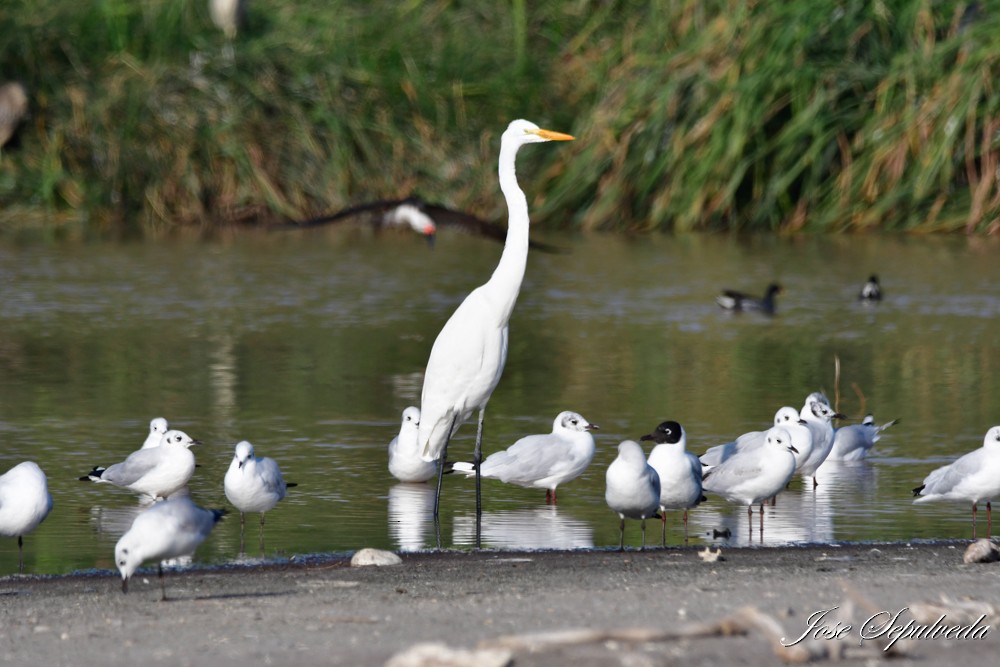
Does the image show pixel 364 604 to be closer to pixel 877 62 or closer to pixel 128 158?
pixel 877 62

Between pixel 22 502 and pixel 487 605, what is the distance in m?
2.41

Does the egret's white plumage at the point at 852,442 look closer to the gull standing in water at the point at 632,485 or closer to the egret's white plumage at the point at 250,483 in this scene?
the gull standing in water at the point at 632,485

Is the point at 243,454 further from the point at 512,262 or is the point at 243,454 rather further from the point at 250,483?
the point at 512,262

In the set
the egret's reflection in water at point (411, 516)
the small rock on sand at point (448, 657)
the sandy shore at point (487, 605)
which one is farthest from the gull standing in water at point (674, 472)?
the small rock on sand at point (448, 657)

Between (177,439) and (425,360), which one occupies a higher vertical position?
(177,439)

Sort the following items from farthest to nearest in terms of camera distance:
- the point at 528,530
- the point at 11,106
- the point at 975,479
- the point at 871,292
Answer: the point at 11,106 < the point at 871,292 < the point at 528,530 < the point at 975,479

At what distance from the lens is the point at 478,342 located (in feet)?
31.2

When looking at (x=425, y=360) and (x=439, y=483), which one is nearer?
(x=439, y=483)

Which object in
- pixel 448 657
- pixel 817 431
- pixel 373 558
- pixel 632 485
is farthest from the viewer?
pixel 817 431

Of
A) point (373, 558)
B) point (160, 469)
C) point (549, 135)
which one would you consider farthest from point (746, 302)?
point (373, 558)

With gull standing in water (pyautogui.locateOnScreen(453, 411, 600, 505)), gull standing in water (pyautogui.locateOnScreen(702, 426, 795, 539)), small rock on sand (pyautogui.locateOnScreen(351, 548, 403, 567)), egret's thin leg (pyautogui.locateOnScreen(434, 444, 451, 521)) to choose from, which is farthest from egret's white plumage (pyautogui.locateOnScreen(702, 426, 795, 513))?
small rock on sand (pyautogui.locateOnScreen(351, 548, 403, 567))

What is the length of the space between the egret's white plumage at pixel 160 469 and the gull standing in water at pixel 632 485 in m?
2.31

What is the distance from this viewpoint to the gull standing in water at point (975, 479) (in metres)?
9.01
